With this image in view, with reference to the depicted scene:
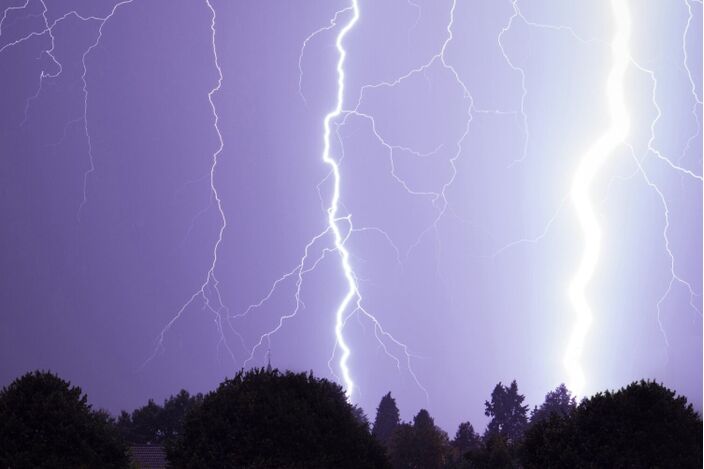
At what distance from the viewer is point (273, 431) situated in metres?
17.1

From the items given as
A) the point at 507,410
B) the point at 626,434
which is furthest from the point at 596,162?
the point at 626,434

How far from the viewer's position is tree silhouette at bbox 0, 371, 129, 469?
51.1 ft

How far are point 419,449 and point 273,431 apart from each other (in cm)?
2738

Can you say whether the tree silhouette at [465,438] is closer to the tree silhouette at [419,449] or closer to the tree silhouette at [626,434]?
the tree silhouette at [419,449]

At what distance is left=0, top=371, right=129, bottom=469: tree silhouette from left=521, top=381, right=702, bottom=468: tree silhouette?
27.9 feet

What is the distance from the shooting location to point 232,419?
17484mm

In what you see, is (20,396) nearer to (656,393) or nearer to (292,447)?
(292,447)

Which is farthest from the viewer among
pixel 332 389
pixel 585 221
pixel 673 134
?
pixel 585 221

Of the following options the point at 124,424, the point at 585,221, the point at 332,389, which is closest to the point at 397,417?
the point at 124,424

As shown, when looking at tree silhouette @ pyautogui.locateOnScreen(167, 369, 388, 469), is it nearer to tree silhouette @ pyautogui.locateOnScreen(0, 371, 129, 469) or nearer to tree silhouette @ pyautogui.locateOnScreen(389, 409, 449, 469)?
tree silhouette @ pyautogui.locateOnScreen(0, 371, 129, 469)

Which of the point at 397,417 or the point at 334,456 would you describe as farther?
the point at 397,417

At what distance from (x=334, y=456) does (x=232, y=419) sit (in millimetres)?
2208

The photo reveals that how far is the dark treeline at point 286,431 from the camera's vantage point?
15852 millimetres

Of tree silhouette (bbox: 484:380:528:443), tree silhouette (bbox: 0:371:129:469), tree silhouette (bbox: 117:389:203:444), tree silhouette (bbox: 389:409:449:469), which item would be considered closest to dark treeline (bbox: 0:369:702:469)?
tree silhouette (bbox: 0:371:129:469)
